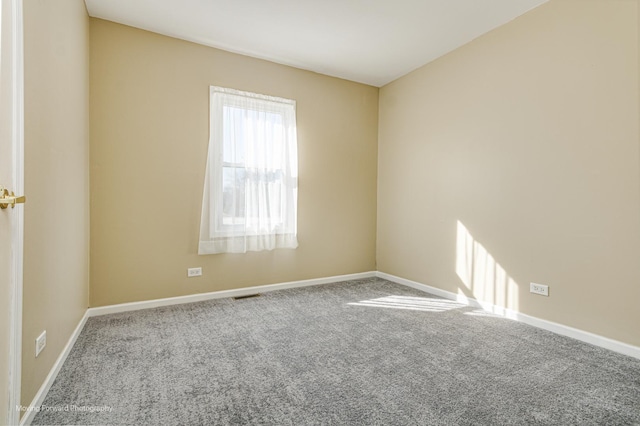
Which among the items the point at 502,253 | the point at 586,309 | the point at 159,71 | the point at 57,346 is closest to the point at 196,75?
the point at 159,71

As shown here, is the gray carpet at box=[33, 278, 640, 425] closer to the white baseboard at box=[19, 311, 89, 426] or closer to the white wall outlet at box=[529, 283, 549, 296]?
the white baseboard at box=[19, 311, 89, 426]

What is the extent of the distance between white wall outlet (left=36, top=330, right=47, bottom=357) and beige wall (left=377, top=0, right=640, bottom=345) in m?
3.70

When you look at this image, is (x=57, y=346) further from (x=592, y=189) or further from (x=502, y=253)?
(x=592, y=189)

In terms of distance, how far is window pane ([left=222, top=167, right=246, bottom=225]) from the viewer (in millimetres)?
3754

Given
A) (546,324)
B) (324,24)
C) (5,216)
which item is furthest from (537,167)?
(5,216)

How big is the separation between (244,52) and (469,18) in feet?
8.06

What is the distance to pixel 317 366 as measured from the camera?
86.4 inches

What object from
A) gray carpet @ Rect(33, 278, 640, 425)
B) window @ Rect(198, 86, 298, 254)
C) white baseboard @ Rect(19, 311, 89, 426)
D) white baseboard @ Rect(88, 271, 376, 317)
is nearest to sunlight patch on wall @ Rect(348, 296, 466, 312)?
gray carpet @ Rect(33, 278, 640, 425)

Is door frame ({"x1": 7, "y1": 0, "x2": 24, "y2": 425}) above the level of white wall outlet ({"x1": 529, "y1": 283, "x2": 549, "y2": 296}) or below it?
above

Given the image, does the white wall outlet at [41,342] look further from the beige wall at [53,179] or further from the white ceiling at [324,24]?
the white ceiling at [324,24]

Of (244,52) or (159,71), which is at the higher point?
(244,52)

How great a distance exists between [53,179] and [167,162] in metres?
1.49

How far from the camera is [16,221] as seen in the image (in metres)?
1.47

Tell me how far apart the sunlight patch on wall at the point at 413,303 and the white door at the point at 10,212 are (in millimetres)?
2801
